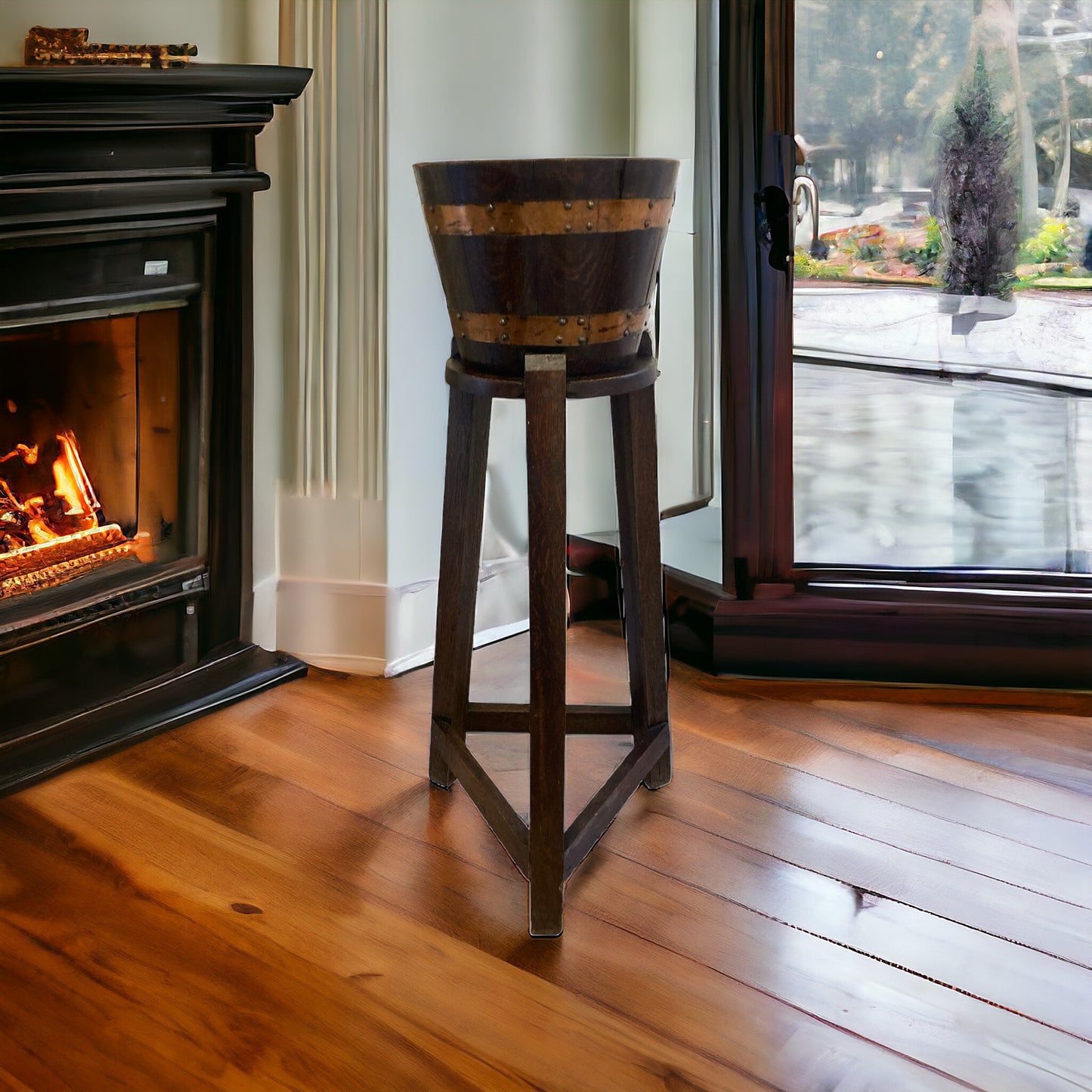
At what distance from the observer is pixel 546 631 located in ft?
4.97

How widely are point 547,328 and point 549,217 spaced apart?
0.14 m

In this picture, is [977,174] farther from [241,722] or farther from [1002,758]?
[241,722]

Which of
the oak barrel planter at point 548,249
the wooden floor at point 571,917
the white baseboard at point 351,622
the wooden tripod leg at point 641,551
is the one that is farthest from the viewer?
the white baseboard at point 351,622

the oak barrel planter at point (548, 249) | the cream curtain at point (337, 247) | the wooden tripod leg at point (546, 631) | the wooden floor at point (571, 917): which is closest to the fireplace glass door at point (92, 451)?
the cream curtain at point (337, 247)

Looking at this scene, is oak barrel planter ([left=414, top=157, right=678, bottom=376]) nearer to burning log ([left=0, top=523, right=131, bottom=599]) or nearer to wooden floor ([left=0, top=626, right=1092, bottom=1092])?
wooden floor ([left=0, top=626, right=1092, bottom=1092])

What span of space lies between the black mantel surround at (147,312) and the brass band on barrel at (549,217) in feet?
2.20

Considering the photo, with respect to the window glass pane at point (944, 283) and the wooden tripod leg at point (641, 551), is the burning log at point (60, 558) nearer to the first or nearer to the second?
the wooden tripod leg at point (641, 551)

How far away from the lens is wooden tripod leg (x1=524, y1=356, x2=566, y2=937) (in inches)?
58.7

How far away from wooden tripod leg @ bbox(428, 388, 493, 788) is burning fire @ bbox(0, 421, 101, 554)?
742 mm

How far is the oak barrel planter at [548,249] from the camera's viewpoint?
1.47m

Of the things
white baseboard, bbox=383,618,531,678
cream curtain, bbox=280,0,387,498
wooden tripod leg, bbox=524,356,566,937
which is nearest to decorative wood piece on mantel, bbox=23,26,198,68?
cream curtain, bbox=280,0,387,498

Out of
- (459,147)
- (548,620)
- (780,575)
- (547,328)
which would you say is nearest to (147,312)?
(459,147)

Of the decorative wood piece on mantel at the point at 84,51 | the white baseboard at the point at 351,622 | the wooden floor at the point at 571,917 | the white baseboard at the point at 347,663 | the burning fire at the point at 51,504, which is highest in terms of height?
the decorative wood piece on mantel at the point at 84,51

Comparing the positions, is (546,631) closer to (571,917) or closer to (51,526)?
(571,917)
